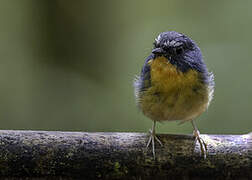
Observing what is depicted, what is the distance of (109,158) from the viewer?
9.69 feet

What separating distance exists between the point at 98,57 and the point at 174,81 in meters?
3.31

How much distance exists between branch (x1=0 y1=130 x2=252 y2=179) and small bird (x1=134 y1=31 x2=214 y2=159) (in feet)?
0.89

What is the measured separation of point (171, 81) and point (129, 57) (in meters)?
3.32

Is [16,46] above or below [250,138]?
above

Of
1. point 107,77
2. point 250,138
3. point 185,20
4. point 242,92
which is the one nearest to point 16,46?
point 107,77

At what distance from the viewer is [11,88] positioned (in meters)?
6.45

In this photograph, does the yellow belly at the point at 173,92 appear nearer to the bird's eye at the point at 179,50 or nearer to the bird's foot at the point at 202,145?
the bird's eye at the point at 179,50

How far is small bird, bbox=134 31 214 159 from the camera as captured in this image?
3.39 meters

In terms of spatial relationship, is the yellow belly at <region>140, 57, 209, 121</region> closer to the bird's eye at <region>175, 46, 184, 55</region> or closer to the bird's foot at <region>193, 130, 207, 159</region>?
the bird's eye at <region>175, 46, 184, 55</region>

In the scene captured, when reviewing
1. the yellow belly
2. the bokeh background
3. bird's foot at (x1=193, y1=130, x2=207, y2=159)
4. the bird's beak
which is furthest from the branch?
the bokeh background

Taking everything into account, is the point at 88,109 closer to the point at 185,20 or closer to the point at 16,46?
the point at 16,46

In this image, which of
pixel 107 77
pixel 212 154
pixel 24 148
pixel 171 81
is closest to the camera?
pixel 24 148

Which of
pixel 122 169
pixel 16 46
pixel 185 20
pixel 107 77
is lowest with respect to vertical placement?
pixel 122 169

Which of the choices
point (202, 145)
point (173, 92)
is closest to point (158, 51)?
point (173, 92)
